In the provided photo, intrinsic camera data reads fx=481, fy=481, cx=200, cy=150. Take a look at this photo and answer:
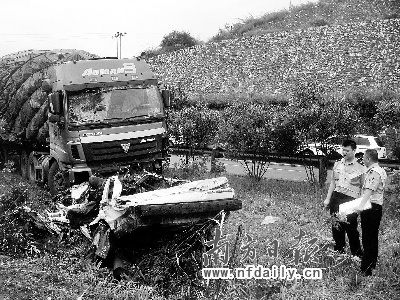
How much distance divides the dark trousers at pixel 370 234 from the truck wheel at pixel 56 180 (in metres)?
6.14

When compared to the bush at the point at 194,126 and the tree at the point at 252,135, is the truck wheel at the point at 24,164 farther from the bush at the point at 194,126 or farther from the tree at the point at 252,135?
the tree at the point at 252,135

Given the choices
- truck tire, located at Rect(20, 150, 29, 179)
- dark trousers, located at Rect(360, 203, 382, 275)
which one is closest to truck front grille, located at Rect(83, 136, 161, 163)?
truck tire, located at Rect(20, 150, 29, 179)

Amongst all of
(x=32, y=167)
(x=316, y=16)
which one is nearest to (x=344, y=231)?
(x=32, y=167)

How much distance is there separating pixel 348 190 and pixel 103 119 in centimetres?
525

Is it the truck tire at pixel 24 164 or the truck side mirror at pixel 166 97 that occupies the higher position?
the truck side mirror at pixel 166 97

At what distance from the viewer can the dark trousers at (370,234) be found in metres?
6.47

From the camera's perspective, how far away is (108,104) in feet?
33.3

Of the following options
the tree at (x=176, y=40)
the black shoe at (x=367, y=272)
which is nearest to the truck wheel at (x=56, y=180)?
the black shoe at (x=367, y=272)

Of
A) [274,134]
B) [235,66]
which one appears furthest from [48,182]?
[235,66]

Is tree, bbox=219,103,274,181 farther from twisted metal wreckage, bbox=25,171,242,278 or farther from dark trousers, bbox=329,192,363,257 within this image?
twisted metal wreckage, bbox=25,171,242,278

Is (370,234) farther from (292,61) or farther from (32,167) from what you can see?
(292,61)

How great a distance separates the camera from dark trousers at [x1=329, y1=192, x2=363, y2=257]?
6.88 meters

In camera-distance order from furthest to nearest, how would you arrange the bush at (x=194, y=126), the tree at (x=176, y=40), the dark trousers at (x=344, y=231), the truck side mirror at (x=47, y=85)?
the tree at (x=176, y=40) < the bush at (x=194, y=126) < the truck side mirror at (x=47, y=85) < the dark trousers at (x=344, y=231)

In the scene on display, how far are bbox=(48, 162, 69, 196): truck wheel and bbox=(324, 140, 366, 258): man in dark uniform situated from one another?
18.5 ft
